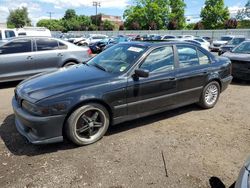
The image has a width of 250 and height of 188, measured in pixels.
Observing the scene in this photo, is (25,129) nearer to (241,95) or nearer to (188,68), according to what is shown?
(188,68)

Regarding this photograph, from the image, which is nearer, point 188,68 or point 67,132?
point 67,132

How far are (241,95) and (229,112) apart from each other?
1.76 metres

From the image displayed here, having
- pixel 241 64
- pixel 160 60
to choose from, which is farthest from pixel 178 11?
pixel 160 60

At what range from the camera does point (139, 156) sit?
3715mm

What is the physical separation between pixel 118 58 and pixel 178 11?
2882 inches

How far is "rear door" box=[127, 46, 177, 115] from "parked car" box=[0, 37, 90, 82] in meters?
4.40

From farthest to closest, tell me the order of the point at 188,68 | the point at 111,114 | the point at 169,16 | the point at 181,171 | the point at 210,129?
the point at 169,16 → the point at 188,68 → the point at 210,129 → the point at 111,114 → the point at 181,171

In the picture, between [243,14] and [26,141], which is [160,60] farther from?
[243,14]

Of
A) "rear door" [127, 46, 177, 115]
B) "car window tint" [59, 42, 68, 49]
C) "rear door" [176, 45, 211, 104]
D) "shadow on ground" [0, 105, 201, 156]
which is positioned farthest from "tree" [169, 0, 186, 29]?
"shadow on ground" [0, 105, 201, 156]

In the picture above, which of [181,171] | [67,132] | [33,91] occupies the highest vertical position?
[33,91]

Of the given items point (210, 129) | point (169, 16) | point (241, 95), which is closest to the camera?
point (210, 129)

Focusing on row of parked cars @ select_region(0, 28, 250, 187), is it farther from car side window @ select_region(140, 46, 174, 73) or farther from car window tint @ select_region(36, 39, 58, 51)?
car window tint @ select_region(36, 39, 58, 51)

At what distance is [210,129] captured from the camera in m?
4.71

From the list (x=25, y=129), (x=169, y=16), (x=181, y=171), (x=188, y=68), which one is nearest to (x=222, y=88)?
(x=188, y=68)
